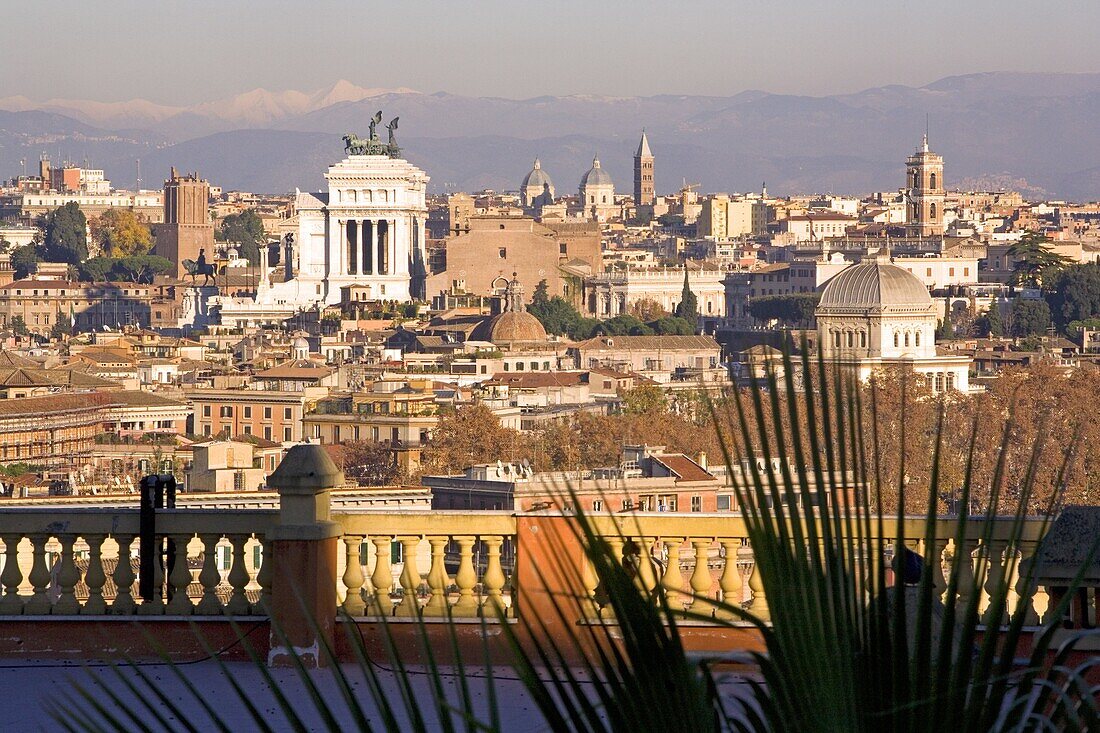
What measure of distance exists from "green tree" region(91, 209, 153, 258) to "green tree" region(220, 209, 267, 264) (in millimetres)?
4224

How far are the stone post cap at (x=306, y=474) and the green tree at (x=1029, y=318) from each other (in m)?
85.1

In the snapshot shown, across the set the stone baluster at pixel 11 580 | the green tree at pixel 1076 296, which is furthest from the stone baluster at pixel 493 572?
the green tree at pixel 1076 296

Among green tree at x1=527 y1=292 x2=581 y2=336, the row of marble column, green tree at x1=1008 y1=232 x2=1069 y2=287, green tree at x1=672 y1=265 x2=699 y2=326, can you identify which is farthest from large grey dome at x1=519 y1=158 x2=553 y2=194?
green tree at x1=1008 y1=232 x2=1069 y2=287

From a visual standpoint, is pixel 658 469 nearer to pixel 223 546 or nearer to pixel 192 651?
pixel 223 546

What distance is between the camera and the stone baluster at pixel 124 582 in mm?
7177

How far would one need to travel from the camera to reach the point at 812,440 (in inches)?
104

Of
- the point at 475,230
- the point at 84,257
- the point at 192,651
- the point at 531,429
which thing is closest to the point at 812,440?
the point at 192,651

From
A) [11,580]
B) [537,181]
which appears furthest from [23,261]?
[11,580]

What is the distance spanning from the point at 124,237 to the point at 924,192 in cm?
4109

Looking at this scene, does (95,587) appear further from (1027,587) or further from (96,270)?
(96,270)

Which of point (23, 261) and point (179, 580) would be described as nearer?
point (179, 580)

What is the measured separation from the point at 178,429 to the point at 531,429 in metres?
9.03

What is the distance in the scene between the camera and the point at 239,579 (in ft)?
23.4

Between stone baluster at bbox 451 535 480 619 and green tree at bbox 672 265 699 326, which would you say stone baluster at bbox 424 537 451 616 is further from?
green tree at bbox 672 265 699 326
